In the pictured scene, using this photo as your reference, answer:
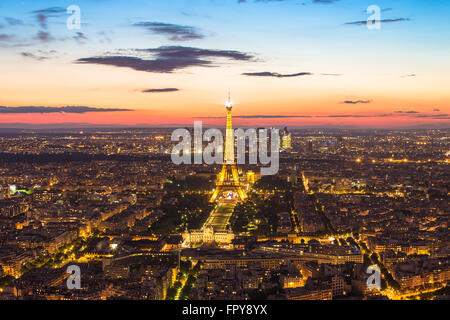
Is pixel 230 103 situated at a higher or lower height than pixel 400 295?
higher

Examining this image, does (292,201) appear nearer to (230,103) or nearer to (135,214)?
(230,103)

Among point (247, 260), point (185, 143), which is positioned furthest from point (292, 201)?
point (185, 143)

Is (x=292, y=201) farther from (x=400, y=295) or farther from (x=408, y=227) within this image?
(x=400, y=295)

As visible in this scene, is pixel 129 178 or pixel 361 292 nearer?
pixel 361 292

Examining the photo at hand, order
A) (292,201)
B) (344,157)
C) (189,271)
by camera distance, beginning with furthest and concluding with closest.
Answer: (344,157)
(292,201)
(189,271)
